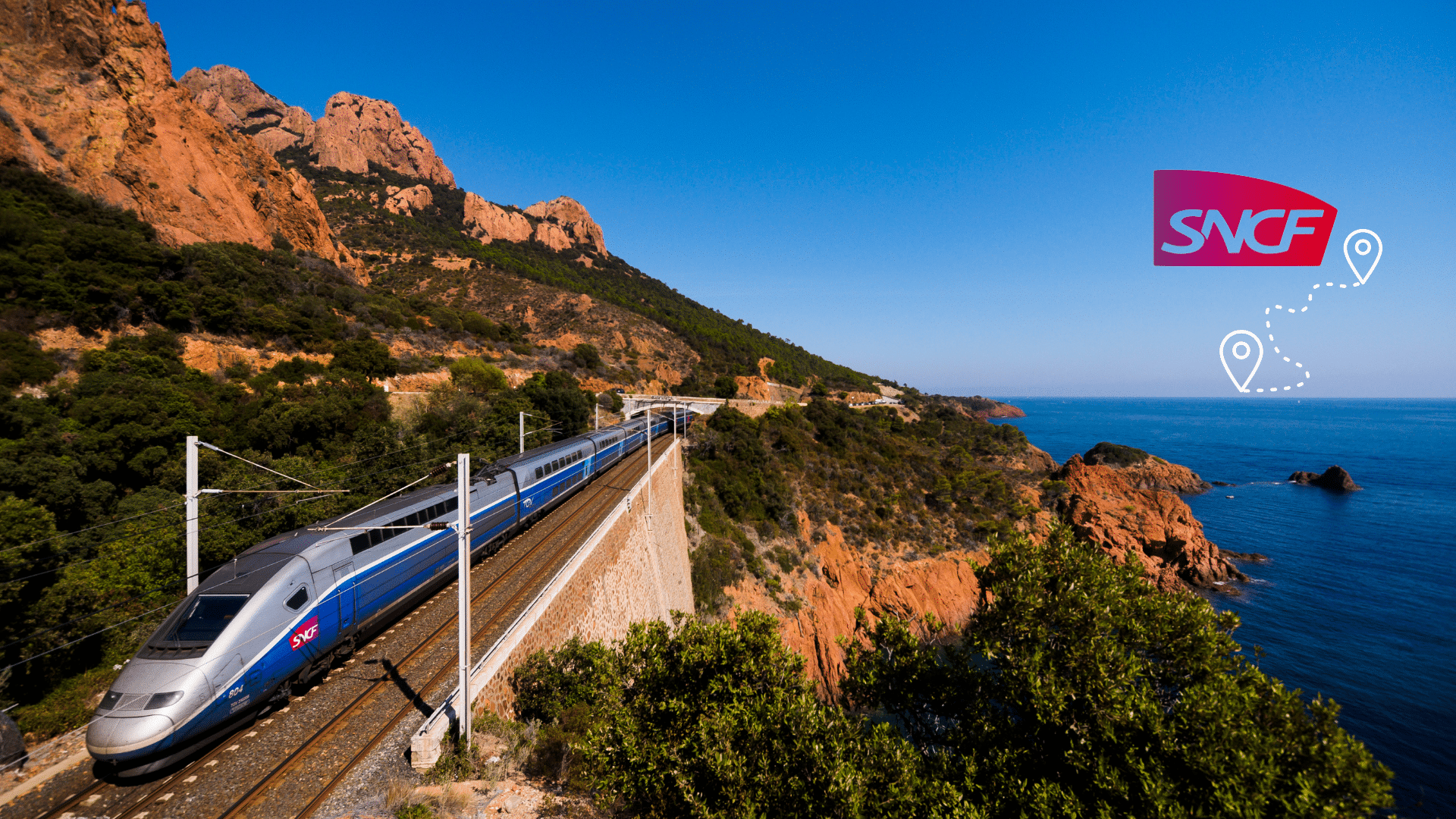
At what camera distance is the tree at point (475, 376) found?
31.6 metres

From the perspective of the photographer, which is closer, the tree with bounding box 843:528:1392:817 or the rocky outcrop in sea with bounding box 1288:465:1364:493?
the tree with bounding box 843:528:1392:817

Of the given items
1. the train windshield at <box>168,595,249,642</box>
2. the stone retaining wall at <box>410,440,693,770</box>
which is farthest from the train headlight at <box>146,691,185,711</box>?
the stone retaining wall at <box>410,440,693,770</box>

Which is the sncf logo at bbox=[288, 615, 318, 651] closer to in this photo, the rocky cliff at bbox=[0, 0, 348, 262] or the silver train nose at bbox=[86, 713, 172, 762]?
the silver train nose at bbox=[86, 713, 172, 762]

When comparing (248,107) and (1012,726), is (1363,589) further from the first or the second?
(248,107)

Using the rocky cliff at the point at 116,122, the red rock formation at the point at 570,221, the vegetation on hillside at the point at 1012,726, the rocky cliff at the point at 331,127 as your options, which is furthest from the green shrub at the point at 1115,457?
the rocky cliff at the point at 331,127

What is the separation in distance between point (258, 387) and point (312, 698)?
22.2 meters

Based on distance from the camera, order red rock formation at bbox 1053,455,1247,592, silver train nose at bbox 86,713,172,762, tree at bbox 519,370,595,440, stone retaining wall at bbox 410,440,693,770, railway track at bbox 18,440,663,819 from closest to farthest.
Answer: silver train nose at bbox 86,713,172,762
railway track at bbox 18,440,663,819
stone retaining wall at bbox 410,440,693,770
tree at bbox 519,370,595,440
red rock formation at bbox 1053,455,1247,592

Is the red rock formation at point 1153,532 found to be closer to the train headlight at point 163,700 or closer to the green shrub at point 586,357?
the green shrub at point 586,357

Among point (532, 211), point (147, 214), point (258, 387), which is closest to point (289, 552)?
point (258, 387)

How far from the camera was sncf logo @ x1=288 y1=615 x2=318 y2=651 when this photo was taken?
7508 mm

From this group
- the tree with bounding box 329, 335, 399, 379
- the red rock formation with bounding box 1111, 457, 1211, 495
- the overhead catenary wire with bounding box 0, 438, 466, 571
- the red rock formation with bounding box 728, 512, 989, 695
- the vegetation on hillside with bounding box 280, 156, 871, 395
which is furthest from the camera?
the vegetation on hillside with bounding box 280, 156, 871, 395

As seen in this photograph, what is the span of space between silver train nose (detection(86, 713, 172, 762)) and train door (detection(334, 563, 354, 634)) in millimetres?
2637

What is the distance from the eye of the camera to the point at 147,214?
30.6 metres

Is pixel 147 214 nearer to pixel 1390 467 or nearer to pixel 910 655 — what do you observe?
pixel 910 655
